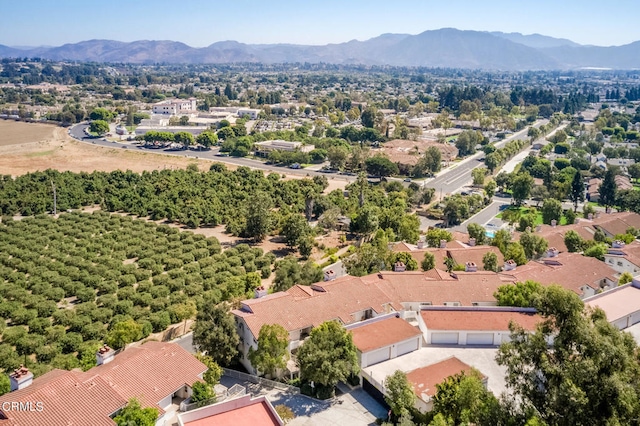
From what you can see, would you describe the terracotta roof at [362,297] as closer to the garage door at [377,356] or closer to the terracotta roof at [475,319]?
the terracotta roof at [475,319]

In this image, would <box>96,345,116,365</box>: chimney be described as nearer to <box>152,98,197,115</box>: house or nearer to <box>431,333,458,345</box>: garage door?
<box>431,333,458,345</box>: garage door

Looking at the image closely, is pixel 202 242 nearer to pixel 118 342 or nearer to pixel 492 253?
pixel 118 342

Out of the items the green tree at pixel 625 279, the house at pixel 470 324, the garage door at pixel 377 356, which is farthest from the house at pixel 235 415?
the green tree at pixel 625 279

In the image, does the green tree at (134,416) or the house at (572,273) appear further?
the house at (572,273)

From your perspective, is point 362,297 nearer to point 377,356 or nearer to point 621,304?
point 377,356

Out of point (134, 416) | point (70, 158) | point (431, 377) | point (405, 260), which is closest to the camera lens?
point (134, 416)

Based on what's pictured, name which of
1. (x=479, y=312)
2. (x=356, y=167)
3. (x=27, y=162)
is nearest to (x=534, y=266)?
(x=479, y=312)

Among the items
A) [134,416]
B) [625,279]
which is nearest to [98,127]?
[134,416]
